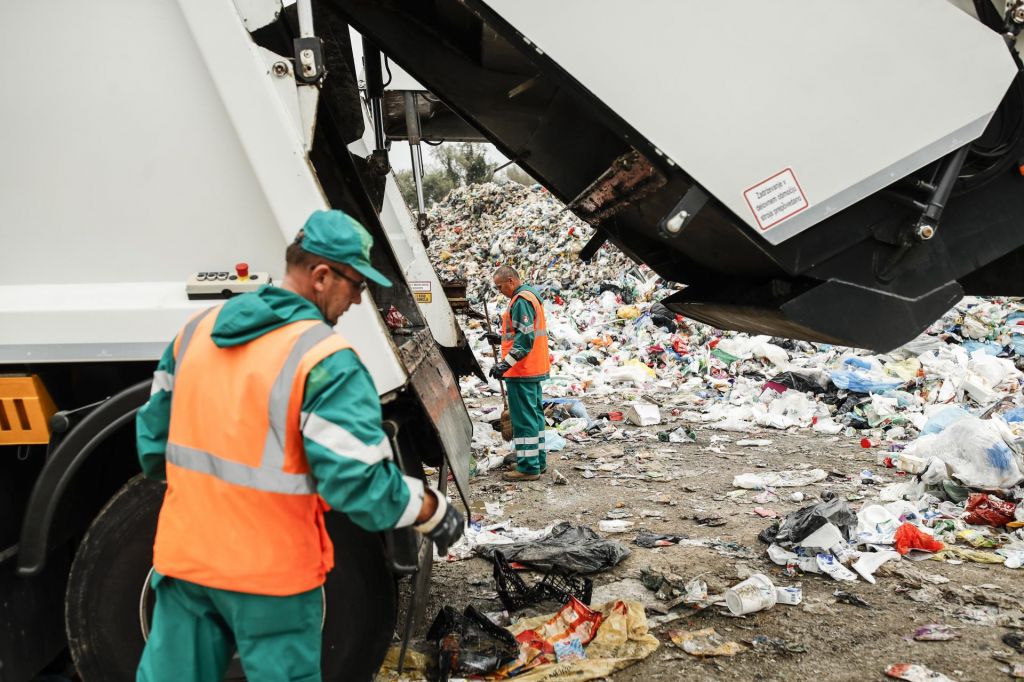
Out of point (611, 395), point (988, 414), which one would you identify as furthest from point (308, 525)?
point (611, 395)

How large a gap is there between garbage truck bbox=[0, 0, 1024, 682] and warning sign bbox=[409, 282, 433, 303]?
7.20 feet

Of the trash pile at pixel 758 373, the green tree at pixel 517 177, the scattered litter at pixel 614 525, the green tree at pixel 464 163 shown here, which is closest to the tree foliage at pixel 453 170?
the green tree at pixel 464 163

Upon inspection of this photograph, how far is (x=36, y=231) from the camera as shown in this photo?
2.15 m

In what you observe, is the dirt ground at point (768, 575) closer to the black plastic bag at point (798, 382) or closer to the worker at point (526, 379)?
the worker at point (526, 379)

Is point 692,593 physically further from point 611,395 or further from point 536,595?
point 611,395

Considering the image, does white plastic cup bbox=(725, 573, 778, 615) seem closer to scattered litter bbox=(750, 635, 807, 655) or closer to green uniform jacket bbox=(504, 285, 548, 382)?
scattered litter bbox=(750, 635, 807, 655)

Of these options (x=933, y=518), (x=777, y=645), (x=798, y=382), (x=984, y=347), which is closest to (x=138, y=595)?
(x=777, y=645)

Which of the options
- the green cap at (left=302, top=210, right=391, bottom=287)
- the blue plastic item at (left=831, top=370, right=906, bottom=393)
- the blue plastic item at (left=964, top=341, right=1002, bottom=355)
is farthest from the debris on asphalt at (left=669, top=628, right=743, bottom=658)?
the blue plastic item at (left=964, top=341, right=1002, bottom=355)

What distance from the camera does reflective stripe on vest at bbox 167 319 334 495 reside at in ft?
5.28

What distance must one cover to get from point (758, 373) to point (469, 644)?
5.59 m

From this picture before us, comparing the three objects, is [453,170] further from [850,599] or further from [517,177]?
[850,599]

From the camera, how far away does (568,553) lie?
→ 3814mm

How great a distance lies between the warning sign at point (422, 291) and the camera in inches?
180

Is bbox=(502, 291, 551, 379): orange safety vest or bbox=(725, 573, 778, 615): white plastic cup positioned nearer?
bbox=(725, 573, 778, 615): white plastic cup
